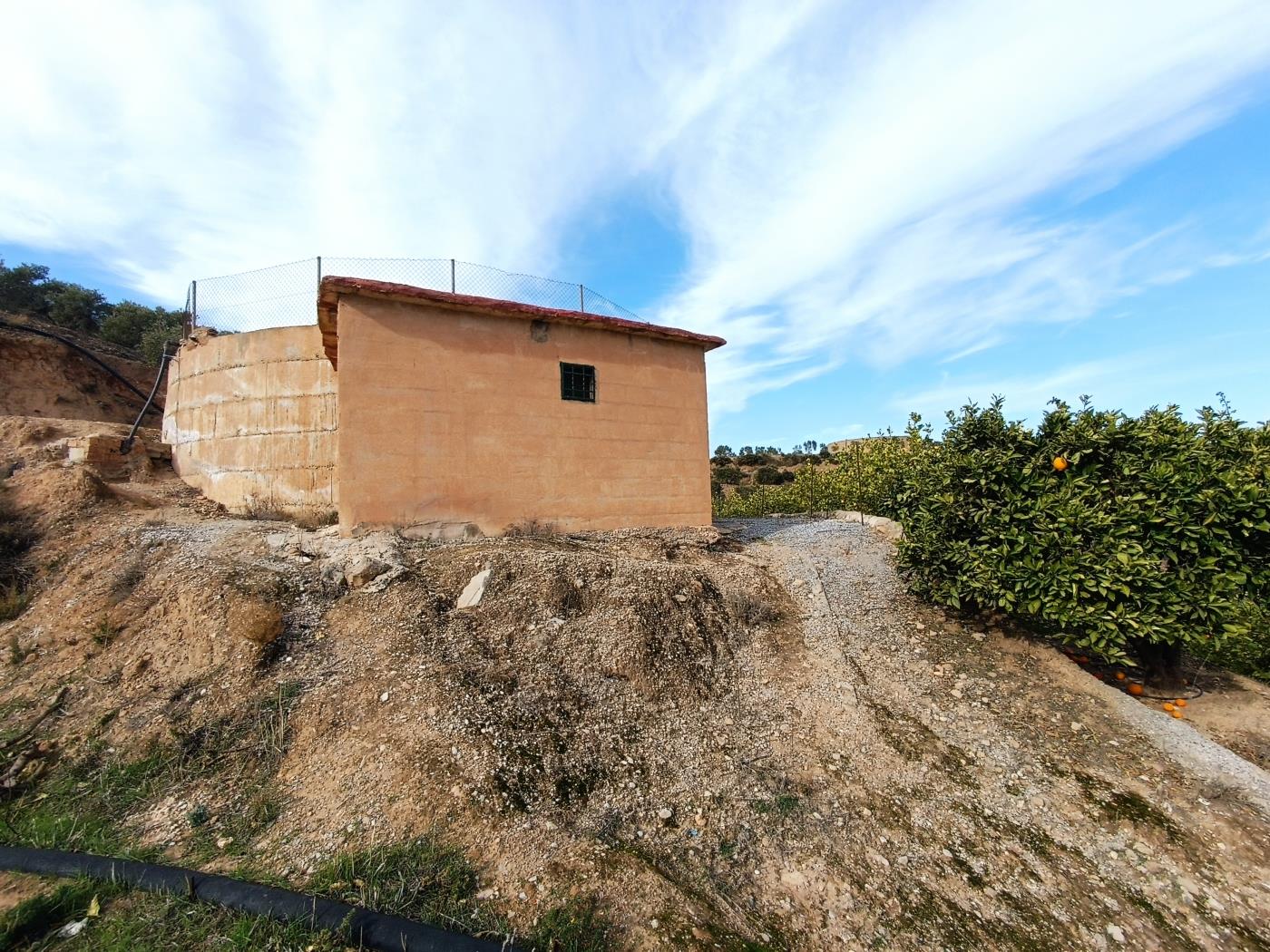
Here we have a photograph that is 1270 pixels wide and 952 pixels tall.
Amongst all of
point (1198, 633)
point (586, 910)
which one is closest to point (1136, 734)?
point (1198, 633)

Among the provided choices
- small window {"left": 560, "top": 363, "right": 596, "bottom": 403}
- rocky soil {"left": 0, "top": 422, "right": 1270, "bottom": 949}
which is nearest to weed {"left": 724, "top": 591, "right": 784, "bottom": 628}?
rocky soil {"left": 0, "top": 422, "right": 1270, "bottom": 949}

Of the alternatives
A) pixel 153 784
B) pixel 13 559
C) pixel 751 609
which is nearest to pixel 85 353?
pixel 13 559

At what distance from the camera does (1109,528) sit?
6.29 metres

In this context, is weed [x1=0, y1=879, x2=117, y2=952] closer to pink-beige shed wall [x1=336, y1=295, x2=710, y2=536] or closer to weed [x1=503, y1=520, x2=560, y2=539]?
pink-beige shed wall [x1=336, y1=295, x2=710, y2=536]

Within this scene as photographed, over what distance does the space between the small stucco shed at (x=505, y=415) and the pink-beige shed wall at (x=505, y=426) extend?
0.06ft

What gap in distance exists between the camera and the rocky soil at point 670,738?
380cm

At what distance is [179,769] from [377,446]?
4433mm

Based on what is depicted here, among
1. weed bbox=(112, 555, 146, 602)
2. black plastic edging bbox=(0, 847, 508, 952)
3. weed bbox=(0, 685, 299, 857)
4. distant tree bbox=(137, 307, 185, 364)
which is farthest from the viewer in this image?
distant tree bbox=(137, 307, 185, 364)

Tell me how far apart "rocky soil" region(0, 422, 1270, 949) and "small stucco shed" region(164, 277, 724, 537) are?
0.86 m

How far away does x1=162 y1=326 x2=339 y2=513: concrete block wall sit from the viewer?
12594 millimetres

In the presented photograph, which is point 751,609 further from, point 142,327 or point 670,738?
point 142,327

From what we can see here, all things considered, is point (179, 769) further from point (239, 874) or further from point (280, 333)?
point (280, 333)

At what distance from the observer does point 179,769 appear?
458 centimetres

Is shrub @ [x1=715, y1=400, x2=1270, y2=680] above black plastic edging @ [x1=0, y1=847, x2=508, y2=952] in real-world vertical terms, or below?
above
